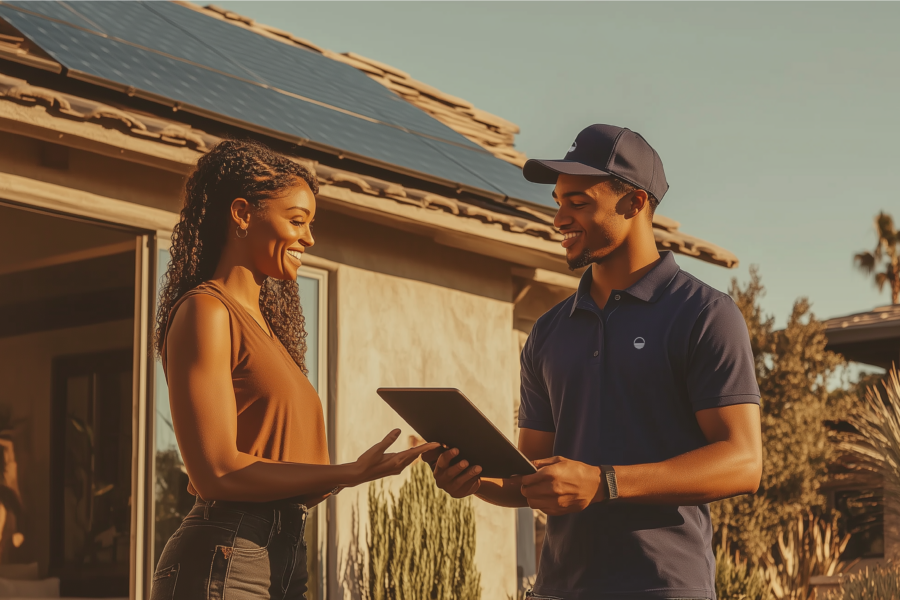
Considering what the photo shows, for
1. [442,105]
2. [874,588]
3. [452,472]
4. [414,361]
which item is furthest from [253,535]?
[442,105]

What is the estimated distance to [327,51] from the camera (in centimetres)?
1241

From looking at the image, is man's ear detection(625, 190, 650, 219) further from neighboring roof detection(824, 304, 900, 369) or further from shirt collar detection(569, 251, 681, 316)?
neighboring roof detection(824, 304, 900, 369)

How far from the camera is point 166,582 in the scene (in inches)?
114

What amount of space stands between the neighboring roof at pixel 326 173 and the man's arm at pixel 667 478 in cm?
389

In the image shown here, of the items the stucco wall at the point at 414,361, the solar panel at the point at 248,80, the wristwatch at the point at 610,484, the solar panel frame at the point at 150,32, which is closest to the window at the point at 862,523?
the solar panel at the point at 248,80

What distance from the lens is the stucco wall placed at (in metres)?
7.88

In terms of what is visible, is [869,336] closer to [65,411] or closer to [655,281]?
[65,411]

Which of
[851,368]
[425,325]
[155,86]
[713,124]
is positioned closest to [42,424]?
[425,325]

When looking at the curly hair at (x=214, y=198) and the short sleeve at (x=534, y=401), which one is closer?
the curly hair at (x=214, y=198)

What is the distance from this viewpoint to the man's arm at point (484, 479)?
10.3 ft

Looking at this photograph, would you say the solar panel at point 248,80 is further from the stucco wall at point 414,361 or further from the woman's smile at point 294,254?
the woman's smile at point 294,254

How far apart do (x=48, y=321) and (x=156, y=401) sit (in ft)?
16.6

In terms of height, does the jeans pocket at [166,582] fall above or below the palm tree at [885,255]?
below

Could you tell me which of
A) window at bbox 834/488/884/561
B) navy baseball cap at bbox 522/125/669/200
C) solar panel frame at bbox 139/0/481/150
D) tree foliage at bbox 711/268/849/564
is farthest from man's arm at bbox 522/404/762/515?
window at bbox 834/488/884/561
